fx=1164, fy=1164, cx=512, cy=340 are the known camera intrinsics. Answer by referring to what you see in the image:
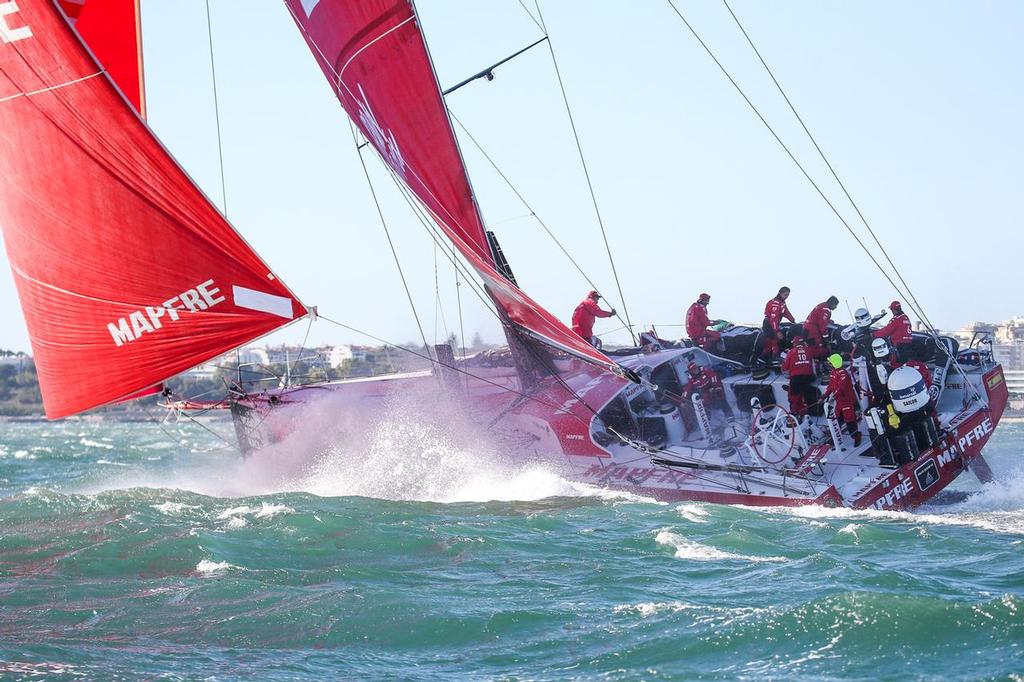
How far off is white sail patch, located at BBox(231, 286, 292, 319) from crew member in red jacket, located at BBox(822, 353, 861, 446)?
20.9 feet

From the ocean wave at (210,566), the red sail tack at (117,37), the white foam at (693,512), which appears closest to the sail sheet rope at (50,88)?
the red sail tack at (117,37)

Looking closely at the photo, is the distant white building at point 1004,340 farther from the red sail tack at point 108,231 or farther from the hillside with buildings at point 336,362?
the red sail tack at point 108,231

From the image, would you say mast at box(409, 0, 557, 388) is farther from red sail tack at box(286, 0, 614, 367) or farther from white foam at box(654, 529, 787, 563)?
white foam at box(654, 529, 787, 563)

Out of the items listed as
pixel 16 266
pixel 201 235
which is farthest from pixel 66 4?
pixel 201 235

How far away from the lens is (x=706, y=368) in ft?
51.3

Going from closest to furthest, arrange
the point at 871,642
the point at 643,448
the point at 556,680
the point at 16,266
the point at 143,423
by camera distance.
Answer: the point at 556,680
the point at 871,642
the point at 16,266
the point at 643,448
the point at 143,423

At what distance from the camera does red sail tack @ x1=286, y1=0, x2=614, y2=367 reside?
14.5 m

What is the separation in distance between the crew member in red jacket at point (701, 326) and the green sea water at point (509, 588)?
334 centimetres

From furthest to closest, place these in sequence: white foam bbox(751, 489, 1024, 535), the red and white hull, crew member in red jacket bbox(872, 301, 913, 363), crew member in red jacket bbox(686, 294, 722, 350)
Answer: crew member in red jacket bbox(686, 294, 722, 350) < crew member in red jacket bbox(872, 301, 913, 363) < the red and white hull < white foam bbox(751, 489, 1024, 535)

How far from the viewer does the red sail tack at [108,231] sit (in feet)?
35.4

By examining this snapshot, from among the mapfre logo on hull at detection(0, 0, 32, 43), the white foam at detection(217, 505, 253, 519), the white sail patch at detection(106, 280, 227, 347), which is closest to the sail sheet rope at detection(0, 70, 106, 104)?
the mapfre logo on hull at detection(0, 0, 32, 43)

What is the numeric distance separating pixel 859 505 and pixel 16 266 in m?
9.11

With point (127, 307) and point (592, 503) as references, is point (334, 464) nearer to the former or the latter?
point (592, 503)

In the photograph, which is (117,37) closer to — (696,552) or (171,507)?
(171,507)
